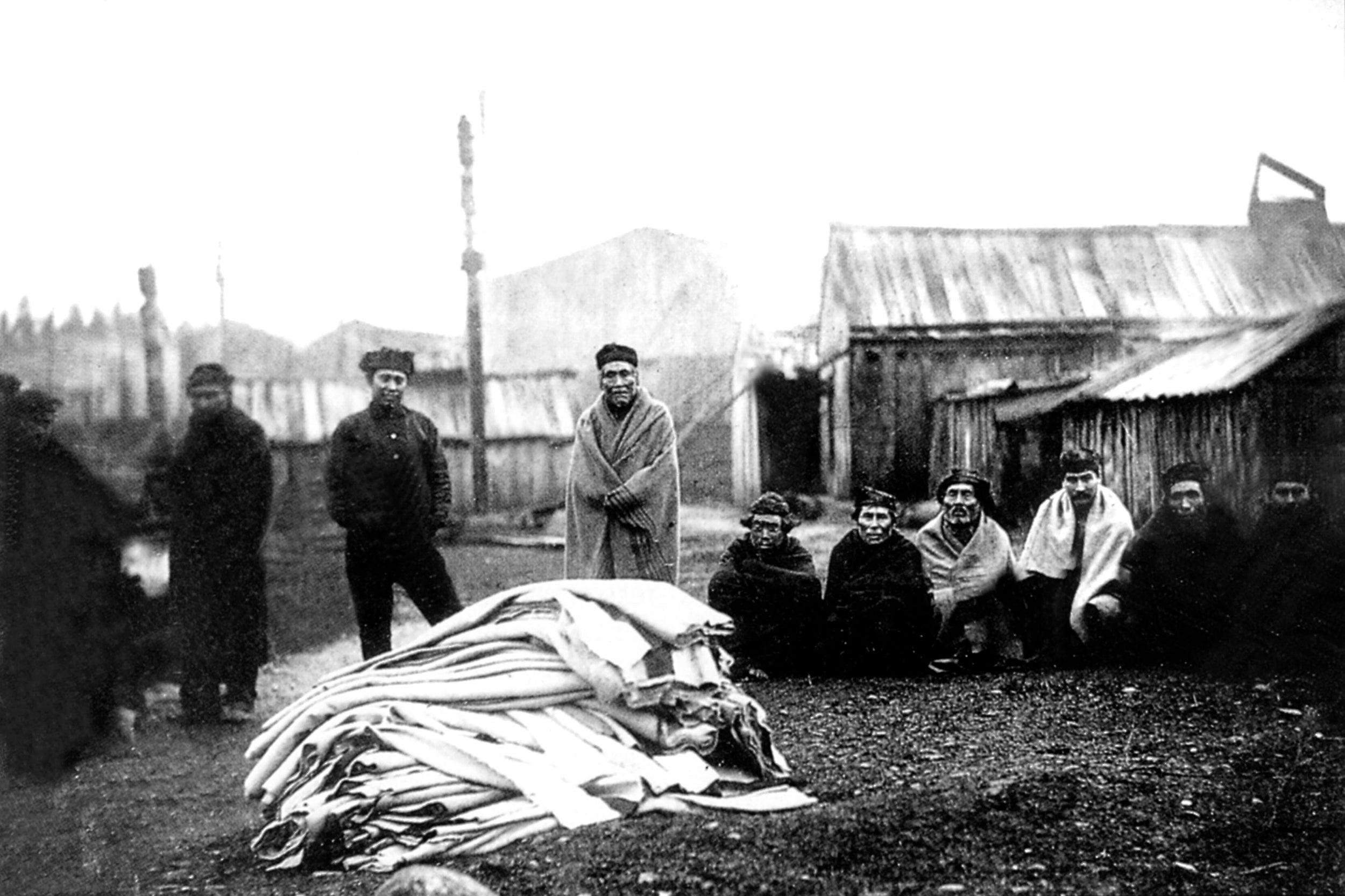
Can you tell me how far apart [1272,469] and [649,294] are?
2014 mm

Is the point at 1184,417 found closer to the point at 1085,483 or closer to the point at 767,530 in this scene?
the point at 1085,483

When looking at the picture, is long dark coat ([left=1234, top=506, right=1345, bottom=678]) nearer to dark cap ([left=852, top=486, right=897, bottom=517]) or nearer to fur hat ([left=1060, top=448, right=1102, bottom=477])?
fur hat ([left=1060, top=448, right=1102, bottom=477])

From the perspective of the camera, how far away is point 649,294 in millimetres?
3441

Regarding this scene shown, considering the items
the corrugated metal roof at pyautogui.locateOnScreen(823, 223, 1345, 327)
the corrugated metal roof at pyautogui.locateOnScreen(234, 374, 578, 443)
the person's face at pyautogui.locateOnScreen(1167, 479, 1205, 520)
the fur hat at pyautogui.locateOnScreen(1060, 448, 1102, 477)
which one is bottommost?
the person's face at pyautogui.locateOnScreen(1167, 479, 1205, 520)

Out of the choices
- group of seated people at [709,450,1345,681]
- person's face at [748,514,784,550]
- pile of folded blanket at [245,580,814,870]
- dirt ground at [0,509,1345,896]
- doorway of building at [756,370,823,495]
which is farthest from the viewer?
doorway of building at [756,370,823,495]

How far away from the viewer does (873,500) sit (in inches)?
Result: 138

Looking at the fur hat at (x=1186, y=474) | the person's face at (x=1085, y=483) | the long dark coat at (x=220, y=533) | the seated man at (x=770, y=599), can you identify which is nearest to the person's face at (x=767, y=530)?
the seated man at (x=770, y=599)

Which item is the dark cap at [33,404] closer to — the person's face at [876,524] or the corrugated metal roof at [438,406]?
the corrugated metal roof at [438,406]

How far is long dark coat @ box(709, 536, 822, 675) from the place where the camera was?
3.44 metres

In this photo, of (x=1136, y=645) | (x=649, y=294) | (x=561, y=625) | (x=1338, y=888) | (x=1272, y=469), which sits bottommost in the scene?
(x=1338, y=888)

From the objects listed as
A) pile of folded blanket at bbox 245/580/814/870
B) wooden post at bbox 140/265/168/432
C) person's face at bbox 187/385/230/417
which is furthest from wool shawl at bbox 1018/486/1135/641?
wooden post at bbox 140/265/168/432

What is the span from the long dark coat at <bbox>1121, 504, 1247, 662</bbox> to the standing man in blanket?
1522 mm

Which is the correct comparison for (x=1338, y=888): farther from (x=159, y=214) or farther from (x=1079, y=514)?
(x=159, y=214)

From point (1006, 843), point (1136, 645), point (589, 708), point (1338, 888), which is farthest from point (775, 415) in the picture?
point (1338, 888)
